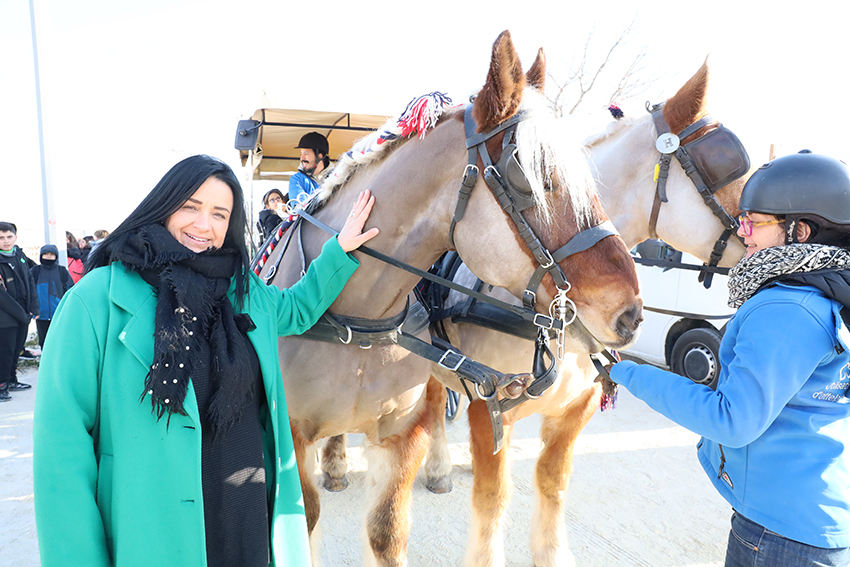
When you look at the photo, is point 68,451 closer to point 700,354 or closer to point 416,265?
point 416,265

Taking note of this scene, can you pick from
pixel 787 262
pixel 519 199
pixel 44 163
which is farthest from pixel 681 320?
pixel 44 163

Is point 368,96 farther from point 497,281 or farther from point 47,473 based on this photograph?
point 47,473

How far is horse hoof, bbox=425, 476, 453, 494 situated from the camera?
11.8ft

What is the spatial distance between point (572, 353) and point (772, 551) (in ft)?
3.32

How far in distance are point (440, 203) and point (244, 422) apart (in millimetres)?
897

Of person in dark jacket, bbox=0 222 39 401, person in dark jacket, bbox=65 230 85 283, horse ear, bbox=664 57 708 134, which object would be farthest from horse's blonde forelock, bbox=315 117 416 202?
person in dark jacket, bbox=65 230 85 283

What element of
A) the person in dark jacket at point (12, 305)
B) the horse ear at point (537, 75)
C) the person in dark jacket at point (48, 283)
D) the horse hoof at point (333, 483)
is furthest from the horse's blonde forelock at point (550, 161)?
the person in dark jacket at point (48, 283)

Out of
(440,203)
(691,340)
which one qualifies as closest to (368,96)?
(440,203)

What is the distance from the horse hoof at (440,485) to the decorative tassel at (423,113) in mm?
2754

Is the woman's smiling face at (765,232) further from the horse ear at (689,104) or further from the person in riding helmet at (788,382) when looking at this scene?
the horse ear at (689,104)

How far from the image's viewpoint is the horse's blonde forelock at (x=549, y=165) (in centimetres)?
143

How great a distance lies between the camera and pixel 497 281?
1565 millimetres

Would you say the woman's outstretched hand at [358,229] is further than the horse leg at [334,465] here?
No

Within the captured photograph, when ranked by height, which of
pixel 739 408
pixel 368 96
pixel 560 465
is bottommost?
pixel 560 465
